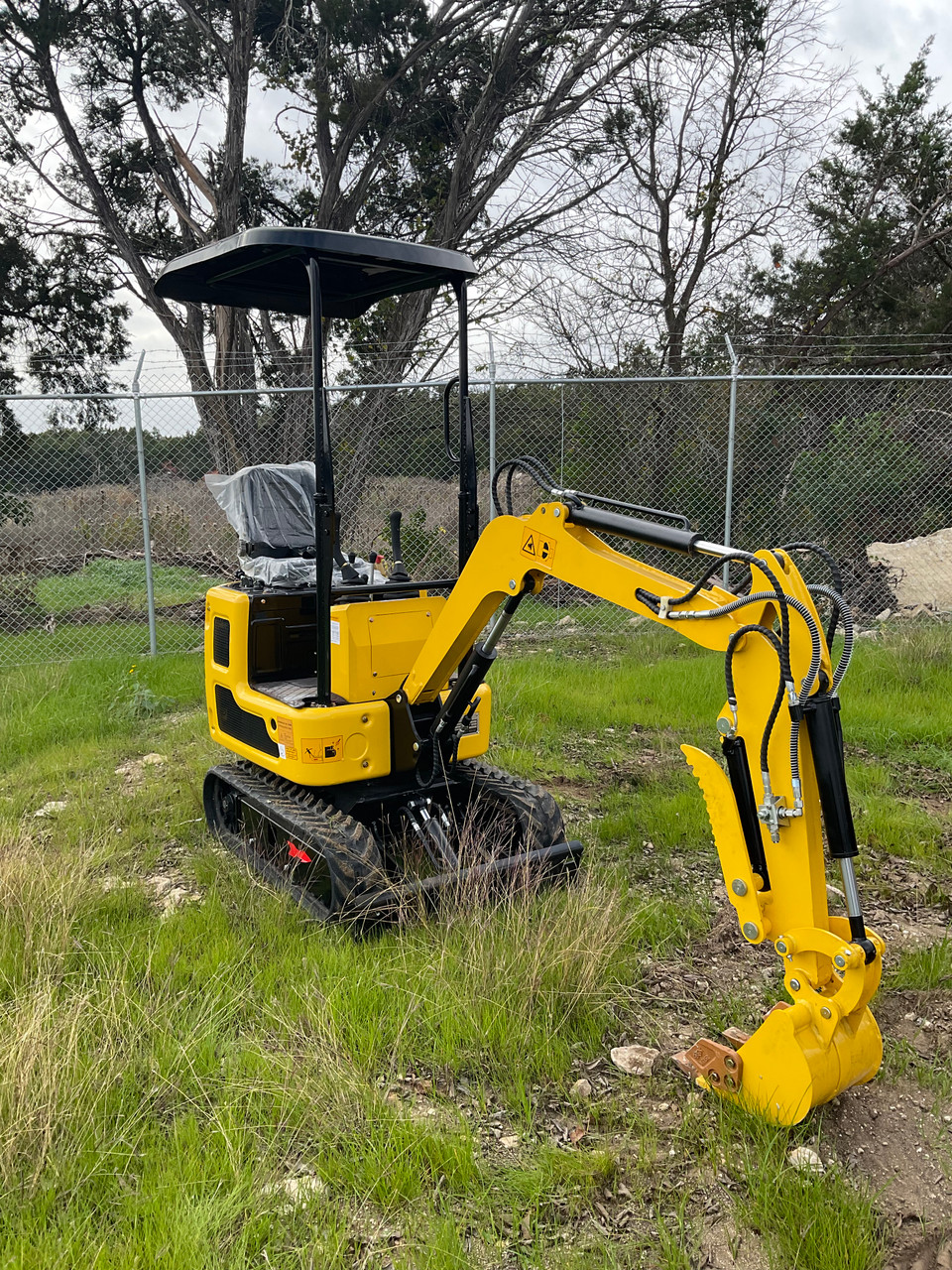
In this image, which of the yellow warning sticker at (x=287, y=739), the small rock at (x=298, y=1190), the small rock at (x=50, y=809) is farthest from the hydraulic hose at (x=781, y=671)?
the small rock at (x=50, y=809)

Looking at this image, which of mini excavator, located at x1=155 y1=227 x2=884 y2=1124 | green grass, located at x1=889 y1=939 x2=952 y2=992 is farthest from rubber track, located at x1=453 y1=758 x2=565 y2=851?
green grass, located at x1=889 y1=939 x2=952 y2=992

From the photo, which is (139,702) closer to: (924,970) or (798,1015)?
(924,970)

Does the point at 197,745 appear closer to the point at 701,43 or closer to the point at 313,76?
the point at 313,76

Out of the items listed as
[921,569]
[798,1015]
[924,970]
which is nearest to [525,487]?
[921,569]

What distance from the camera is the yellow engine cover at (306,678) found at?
395cm

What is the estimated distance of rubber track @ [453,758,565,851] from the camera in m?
4.15

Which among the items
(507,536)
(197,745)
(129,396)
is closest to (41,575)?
(129,396)

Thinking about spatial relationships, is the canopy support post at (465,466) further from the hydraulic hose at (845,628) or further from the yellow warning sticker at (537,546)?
the hydraulic hose at (845,628)

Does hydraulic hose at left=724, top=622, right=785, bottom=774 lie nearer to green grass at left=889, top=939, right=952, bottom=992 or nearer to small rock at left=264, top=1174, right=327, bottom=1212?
green grass at left=889, top=939, right=952, bottom=992

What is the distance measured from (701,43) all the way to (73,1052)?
46.8 ft

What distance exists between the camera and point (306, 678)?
4.67m

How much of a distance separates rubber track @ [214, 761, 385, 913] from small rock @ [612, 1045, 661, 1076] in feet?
3.73

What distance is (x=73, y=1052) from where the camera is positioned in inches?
108

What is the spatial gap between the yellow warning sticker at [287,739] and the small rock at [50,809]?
181cm
